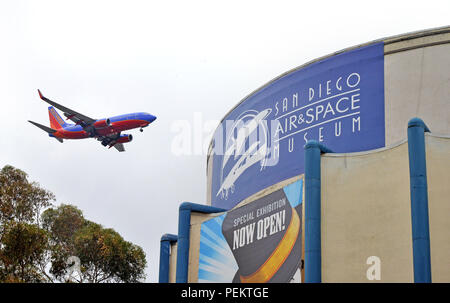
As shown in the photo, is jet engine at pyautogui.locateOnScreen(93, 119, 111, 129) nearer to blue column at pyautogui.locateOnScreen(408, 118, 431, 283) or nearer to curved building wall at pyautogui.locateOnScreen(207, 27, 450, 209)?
curved building wall at pyautogui.locateOnScreen(207, 27, 450, 209)

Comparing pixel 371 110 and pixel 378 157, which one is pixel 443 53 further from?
pixel 378 157

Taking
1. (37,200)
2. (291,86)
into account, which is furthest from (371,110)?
(37,200)

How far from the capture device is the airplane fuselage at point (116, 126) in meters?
60.2

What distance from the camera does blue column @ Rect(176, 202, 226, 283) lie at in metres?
30.7

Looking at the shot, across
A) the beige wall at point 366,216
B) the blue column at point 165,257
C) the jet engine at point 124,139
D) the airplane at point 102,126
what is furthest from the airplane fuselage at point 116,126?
the beige wall at point 366,216

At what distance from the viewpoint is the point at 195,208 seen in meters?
31.5

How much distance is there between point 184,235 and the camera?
3120 cm

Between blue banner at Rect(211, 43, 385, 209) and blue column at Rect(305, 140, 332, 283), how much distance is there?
246 inches

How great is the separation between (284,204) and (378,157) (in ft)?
14.7

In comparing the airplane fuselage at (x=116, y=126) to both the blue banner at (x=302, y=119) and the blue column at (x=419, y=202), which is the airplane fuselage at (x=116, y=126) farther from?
the blue column at (x=419, y=202)

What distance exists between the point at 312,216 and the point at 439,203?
4.46 m

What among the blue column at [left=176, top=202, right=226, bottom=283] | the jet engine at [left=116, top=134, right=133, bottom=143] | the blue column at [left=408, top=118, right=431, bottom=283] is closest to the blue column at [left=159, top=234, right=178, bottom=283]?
the blue column at [left=176, top=202, right=226, bottom=283]

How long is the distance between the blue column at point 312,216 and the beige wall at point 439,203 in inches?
158
